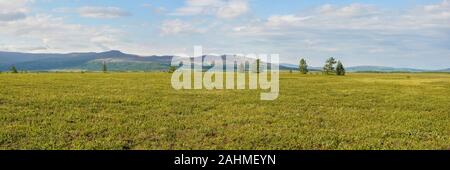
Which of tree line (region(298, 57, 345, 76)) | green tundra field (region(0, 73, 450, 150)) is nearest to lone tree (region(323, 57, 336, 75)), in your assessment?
tree line (region(298, 57, 345, 76))

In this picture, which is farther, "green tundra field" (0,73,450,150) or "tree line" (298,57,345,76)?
"tree line" (298,57,345,76)

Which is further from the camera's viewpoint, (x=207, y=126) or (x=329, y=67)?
(x=329, y=67)

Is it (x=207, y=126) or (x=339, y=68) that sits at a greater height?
(x=339, y=68)

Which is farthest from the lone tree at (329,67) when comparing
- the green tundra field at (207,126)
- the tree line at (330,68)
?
the green tundra field at (207,126)

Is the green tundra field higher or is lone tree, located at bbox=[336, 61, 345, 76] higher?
lone tree, located at bbox=[336, 61, 345, 76]

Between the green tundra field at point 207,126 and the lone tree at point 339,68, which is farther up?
the lone tree at point 339,68

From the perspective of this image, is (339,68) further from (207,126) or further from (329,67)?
(207,126)

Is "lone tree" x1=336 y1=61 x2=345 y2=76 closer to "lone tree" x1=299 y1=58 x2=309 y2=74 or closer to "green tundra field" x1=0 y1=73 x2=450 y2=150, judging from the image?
"lone tree" x1=299 y1=58 x2=309 y2=74

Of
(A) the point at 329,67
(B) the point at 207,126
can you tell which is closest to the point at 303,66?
(A) the point at 329,67

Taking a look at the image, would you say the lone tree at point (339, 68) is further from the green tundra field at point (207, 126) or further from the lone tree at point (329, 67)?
the green tundra field at point (207, 126)

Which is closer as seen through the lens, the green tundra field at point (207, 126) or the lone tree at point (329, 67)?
the green tundra field at point (207, 126)
